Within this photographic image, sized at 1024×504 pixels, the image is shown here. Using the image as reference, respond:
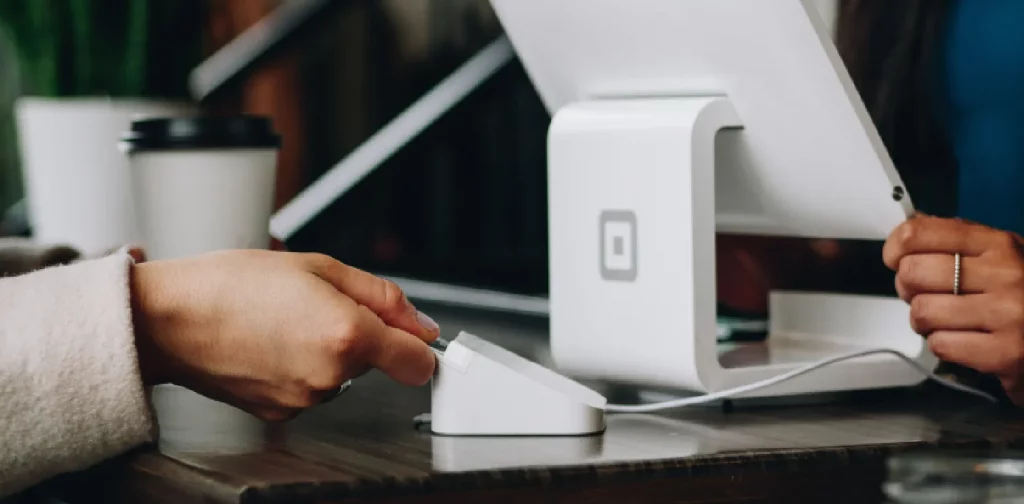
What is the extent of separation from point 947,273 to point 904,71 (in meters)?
0.54

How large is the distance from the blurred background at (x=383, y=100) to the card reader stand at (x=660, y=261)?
73 centimetres

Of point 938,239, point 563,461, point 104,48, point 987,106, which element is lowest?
point 563,461

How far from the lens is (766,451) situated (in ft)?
2.40

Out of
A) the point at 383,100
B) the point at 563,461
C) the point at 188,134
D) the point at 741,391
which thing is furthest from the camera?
the point at 383,100

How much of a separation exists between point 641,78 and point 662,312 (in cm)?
16

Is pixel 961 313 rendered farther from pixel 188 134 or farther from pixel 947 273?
pixel 188 134

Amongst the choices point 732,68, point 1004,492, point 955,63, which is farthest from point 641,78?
point 955,63

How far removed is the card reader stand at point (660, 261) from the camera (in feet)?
2.81

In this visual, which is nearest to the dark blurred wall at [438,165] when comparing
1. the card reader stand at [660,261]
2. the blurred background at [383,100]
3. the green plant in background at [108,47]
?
the blurred background at [383,100]

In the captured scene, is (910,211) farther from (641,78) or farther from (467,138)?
(467,138)

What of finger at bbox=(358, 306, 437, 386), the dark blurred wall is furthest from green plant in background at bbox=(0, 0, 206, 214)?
finger at bbox=(358, 306, 437, 386)

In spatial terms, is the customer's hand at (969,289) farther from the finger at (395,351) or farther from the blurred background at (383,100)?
the blurred background at (383,100)

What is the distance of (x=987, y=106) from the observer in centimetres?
138

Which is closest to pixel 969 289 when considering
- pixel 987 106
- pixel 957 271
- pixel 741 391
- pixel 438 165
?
pixel 957 271
